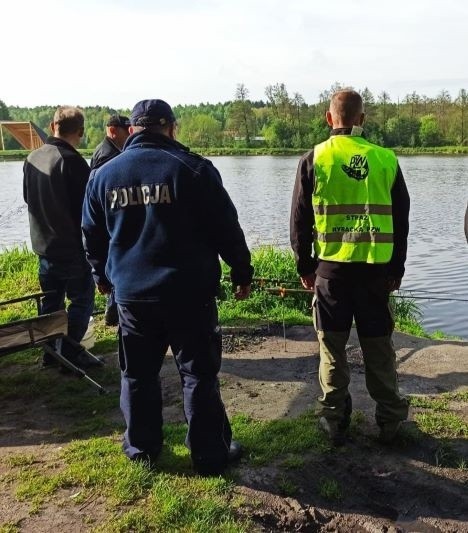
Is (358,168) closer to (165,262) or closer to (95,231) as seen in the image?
(165,262)

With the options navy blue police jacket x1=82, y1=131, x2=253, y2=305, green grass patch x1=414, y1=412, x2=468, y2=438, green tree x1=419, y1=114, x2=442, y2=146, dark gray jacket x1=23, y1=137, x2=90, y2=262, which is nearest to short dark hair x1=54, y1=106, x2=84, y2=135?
dark gray jacket x1=23, y1=137, x2=90, y2=262

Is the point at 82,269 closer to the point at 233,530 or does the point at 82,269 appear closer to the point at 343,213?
the point at 343,213

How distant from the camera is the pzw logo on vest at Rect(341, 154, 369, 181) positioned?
3.50m

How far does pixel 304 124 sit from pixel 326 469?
86.1 metres

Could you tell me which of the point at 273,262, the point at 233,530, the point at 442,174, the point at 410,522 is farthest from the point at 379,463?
the point at 442,174

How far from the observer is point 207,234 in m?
3.32

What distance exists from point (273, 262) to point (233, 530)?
7.23 m

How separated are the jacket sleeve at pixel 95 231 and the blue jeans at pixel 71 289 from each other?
1584mm

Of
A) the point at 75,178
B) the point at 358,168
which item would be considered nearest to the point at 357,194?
the point at 358,168

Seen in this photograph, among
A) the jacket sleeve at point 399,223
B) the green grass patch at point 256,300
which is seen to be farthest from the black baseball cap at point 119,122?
the jacket sleeve at point 399,223

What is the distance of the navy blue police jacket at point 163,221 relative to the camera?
3148mm

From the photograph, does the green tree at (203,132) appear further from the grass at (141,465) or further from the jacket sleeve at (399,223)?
the jacket sleeve at (399,223)

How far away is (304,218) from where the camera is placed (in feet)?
12.3

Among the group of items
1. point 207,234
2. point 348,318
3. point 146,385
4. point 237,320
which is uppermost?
point 207,234
